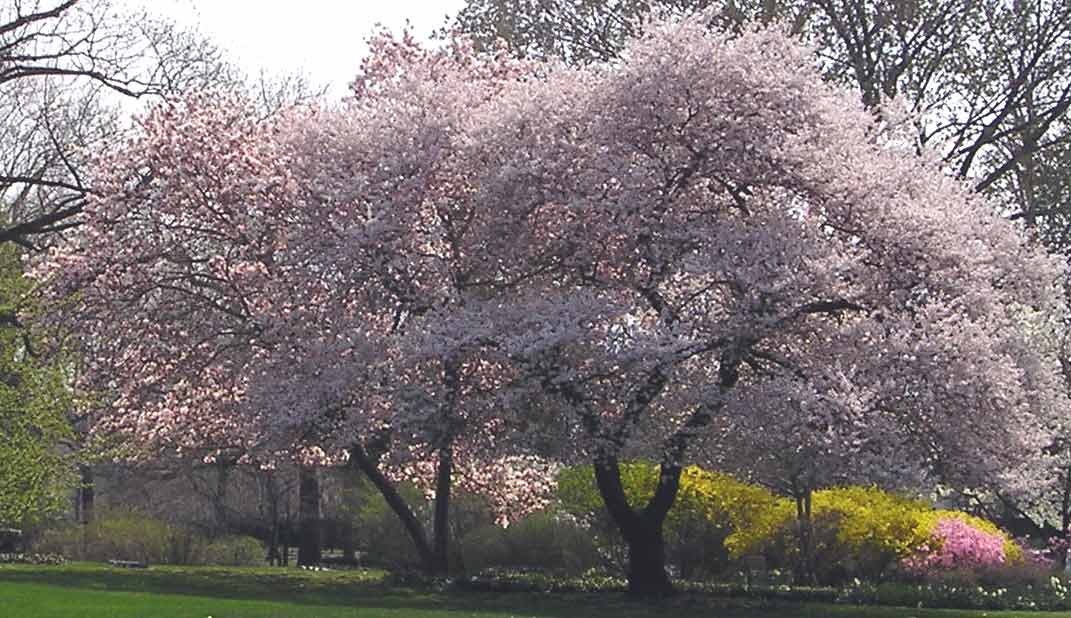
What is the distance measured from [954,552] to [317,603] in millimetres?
9931

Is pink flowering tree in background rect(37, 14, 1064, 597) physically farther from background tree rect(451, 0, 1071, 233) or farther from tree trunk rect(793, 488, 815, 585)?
background tree rect(451, 0, 1071, 233)

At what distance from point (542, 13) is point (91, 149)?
9.82 m

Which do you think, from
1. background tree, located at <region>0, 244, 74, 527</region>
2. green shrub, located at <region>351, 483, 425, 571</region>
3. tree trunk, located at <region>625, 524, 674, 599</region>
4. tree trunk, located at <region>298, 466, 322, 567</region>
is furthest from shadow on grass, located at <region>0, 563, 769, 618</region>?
tree trunk, located at <region>298, 466, 322, 567</region>

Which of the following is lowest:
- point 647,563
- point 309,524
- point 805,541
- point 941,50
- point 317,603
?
point 317,603

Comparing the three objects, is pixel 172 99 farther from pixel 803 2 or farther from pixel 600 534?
pixel 803 2

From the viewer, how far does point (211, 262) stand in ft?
64.4

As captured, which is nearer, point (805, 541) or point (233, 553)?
point (805, 541)

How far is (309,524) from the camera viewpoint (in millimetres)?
31297

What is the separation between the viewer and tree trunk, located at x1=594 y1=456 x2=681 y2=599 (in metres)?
18.6

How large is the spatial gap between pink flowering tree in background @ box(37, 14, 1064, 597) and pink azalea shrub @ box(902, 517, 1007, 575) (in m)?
4.52

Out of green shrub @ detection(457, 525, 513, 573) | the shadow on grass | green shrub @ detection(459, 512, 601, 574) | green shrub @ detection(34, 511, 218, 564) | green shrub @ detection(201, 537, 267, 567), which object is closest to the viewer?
the shadow on grass

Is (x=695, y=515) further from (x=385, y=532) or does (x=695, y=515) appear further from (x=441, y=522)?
(x=385, y=532)

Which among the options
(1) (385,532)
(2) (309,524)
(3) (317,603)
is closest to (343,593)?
(3) (317,603)

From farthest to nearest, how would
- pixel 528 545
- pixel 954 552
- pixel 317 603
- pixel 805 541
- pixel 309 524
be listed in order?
pixel 309 524 < pixel 528 545 < pixel 954 552 < pixel 805 541 < pixel 317 603
